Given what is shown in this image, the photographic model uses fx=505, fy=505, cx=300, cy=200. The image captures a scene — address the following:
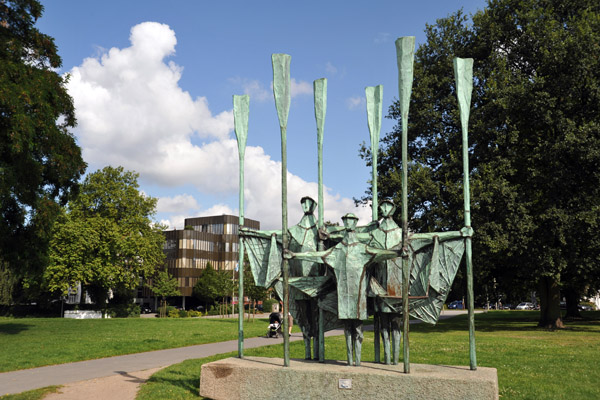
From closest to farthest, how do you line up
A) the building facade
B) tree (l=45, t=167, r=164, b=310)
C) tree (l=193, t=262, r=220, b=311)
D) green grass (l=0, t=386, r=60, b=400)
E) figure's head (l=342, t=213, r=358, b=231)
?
figure's head (l=342, t=213, r=358, b=231) → green grass (l=0, t=386, r=60, b=400) → tree (l=45, t=167, r=164, b=310) → tree (l=193, t=262, r=220, b=311) → the building facade

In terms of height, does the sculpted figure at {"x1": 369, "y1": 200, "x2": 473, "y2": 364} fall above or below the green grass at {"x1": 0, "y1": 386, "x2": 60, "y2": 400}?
above

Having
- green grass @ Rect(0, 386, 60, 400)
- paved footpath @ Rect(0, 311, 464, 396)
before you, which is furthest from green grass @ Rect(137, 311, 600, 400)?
green grass @ Rect(0, 386, 60, 400)

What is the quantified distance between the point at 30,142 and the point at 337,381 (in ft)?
43.5

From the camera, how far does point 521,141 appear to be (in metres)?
24.6

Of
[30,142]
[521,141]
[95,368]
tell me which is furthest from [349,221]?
[521,141]

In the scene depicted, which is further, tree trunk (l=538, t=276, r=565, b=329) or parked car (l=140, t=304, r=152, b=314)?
parked car (l=140, t=304, r=152, b=314)

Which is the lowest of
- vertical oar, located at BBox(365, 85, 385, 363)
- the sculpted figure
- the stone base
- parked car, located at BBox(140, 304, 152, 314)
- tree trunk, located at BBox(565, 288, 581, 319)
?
parked car, located at BBox(140, 304, 152, 314)

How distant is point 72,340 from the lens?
18.8 metres

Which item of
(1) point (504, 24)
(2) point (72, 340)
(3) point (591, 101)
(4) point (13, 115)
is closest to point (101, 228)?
(2) point (72, 340)

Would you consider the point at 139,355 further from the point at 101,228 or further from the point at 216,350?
the point at 101,228

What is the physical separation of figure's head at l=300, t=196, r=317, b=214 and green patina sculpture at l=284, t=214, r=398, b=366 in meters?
0.86

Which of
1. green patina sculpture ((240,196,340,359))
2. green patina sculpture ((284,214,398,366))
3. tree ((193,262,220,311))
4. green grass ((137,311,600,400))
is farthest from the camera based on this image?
tree ((193,262,220,311))

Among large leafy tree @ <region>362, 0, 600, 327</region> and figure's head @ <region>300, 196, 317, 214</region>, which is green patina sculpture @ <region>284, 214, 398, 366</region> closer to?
figure's head @ <region>300, 196, 317, 214</region>

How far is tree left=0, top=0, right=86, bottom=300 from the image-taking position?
16.4 m
